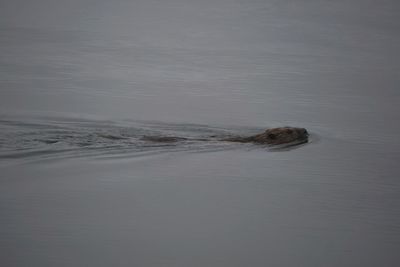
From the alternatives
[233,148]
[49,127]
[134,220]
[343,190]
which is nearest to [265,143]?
[233,148]

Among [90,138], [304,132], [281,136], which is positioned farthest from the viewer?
[304,132]

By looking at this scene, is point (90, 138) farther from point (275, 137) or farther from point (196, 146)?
point (275, 137)

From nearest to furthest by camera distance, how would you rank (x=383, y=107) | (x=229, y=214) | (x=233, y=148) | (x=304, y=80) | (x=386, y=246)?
(x=386, y=246)
(x=229, y=214)
(x=233, y=148)
(x=383, y=107)
(x=304, y=80)

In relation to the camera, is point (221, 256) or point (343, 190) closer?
point (221, 256)

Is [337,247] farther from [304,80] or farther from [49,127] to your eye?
[304,80]

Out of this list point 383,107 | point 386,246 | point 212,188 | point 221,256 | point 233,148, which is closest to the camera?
point 221,256

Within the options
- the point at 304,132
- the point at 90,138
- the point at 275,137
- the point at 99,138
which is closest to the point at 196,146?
the point at 275,137

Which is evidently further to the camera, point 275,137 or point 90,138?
point 275,137

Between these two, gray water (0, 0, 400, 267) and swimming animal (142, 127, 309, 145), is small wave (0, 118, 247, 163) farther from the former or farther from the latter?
swimming animal (142, 127, 309, 145)

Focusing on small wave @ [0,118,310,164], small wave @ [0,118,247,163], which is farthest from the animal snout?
small wave @ [0,118,247,163]

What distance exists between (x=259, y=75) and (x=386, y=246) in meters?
8.11

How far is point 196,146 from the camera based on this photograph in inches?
494

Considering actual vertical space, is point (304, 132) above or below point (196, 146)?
above

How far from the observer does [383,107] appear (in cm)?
1492
